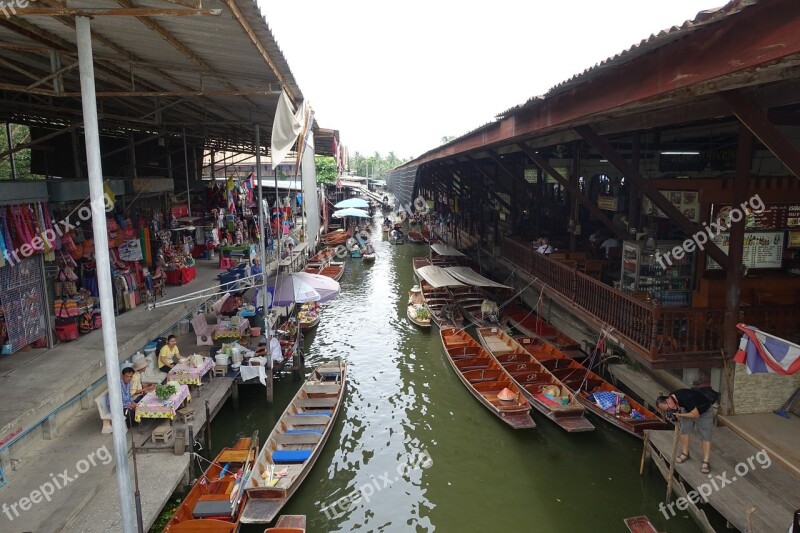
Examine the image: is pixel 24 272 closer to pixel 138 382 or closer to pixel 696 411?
pixel 138 382

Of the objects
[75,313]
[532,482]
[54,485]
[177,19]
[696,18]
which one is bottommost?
[532,482]

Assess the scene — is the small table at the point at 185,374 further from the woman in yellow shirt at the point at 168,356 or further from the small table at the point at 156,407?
the small table at the point at 156,407

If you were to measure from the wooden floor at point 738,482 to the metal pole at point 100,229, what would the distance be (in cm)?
758

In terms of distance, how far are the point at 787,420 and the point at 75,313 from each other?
13758 mm

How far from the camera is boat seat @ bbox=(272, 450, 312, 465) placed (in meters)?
9.17

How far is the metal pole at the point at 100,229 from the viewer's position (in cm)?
488

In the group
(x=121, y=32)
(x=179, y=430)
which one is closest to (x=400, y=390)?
(x=179, y=430)

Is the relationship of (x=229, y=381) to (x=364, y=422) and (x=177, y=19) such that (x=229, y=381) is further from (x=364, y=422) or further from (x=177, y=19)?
(x=177, y=19)

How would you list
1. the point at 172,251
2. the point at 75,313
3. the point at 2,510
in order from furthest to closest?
the point at 172,251 < the point at 75,313 < the point at 2,510

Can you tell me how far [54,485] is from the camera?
7484 millimetres
